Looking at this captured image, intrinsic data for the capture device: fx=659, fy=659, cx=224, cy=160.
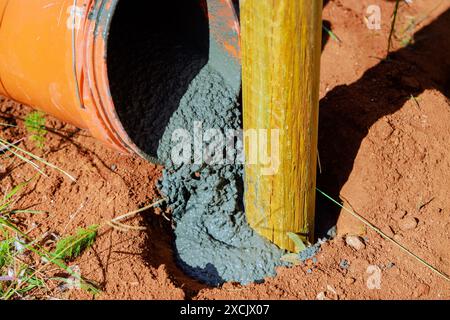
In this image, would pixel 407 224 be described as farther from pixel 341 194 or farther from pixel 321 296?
pixel 321 296

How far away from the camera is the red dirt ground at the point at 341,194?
2.87 m

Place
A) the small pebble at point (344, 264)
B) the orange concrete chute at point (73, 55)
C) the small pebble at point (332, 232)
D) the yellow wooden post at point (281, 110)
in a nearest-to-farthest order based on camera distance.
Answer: the yellow wooden post at point (281, 110) < the orange concrete chute at point (73, 55) < the small pebble at point (344, 264) < the small pebble at point (332, 232)

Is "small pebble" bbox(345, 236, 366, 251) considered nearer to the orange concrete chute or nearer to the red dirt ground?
the red dirt ground

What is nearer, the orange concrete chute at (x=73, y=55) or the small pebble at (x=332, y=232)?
the orange concrete chute at (x=73, y=55)

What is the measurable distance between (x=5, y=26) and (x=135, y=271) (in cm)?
135

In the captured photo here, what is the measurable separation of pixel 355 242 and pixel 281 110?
2.71ft

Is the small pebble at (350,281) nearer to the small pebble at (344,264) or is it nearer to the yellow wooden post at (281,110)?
the small pebble at (344,264)

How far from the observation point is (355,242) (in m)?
3.04

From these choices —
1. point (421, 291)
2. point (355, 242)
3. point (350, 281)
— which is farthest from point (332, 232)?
point (421, 291)

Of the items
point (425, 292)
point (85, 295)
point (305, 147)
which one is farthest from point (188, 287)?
point (425, 292)

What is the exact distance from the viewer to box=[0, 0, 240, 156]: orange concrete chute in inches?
111

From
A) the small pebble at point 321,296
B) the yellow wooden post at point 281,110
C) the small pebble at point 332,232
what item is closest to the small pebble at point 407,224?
the small pebble at point 332,232

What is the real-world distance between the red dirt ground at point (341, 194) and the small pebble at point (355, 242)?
20mm

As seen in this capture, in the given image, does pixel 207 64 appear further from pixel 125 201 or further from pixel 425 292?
pixel 425 292
